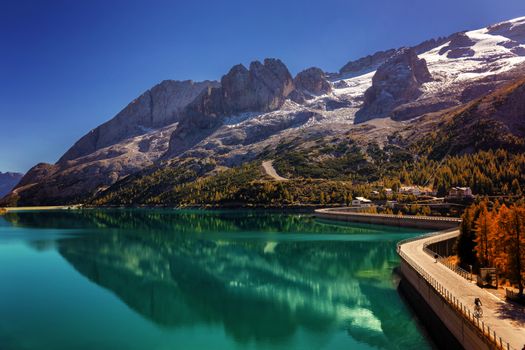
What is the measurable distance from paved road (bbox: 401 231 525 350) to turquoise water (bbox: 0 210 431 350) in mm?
4745

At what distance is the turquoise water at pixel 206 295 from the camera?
124ft

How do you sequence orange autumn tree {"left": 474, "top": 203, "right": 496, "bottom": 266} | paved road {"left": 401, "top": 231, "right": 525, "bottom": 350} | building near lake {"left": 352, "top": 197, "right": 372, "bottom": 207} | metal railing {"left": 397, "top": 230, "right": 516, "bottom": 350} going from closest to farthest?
metal railing {"left": 397, "top": 230, "right": 516, "bottom": 350} → paved road {"left": 401, "top": 231, "right": 525, "bottom": 350} → orange autumn tree {"left": 474, "top": 203, "right": 496, "bottom": 266} → building near lake {"left": 352, "top": 197, "right": 372, "bottom": 207}

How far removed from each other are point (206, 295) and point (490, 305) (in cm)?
3107

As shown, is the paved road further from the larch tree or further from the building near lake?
the building near lake

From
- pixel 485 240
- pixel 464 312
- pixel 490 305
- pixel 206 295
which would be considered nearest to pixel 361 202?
pixel 485 240

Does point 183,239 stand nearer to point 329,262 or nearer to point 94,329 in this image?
point 329,262

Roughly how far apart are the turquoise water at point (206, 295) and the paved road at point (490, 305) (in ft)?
15.6

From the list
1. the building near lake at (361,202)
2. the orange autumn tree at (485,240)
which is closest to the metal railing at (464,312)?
the orange autumn tree at (485,240)

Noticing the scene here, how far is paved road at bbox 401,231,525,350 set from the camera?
86.9 feet

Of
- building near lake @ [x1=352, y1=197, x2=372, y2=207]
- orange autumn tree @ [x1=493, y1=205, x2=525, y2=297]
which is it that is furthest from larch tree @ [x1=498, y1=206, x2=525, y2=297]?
building near lake @ [x1=352, y1=197, x2=372, y2=207]

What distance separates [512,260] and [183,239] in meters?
79.8

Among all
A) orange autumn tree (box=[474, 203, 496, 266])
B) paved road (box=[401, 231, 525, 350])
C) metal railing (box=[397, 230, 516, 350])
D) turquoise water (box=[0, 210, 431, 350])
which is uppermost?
orange autumn tree (box=[474, 203, 496, 266])

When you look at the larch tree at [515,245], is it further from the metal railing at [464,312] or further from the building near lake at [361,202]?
the building near lake at [361,202]

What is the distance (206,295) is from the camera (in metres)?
52.2
